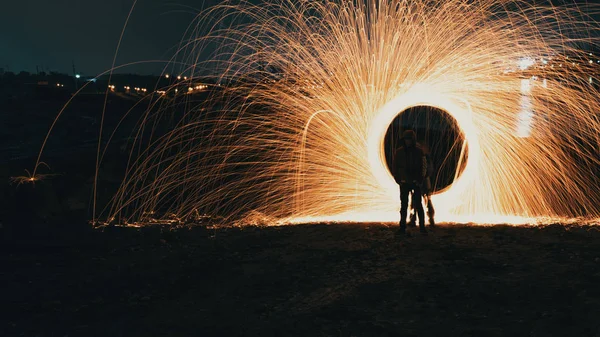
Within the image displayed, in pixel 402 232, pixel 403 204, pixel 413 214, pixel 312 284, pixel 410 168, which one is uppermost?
pixel 410 168

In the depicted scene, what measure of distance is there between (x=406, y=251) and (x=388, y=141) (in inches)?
640

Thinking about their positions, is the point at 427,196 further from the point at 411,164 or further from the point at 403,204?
the point at 411,164

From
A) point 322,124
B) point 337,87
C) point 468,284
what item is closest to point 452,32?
point 337,87

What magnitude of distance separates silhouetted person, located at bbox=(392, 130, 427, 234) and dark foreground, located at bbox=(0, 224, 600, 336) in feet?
1.37

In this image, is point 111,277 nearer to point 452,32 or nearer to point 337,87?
point 337,87

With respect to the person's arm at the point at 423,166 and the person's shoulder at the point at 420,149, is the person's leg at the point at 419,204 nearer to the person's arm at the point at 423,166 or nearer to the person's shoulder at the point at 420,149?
the person's arm at the point at 423,166

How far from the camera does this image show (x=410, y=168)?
320 inches

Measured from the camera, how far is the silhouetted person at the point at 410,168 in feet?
26.6

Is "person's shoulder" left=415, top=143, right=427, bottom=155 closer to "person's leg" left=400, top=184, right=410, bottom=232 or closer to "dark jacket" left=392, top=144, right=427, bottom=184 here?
"dark jacket" left=392, top=144, right=427, bottom=184

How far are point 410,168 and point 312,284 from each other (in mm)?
3000

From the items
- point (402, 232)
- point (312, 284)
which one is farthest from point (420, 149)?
point (312, 284)

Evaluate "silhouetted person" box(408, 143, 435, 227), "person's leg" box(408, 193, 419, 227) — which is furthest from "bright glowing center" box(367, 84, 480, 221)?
"person's leg" box(408, 193, 419, 227)

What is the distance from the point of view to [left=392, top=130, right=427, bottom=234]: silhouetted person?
26.6 feet

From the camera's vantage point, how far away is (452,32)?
401 inches
